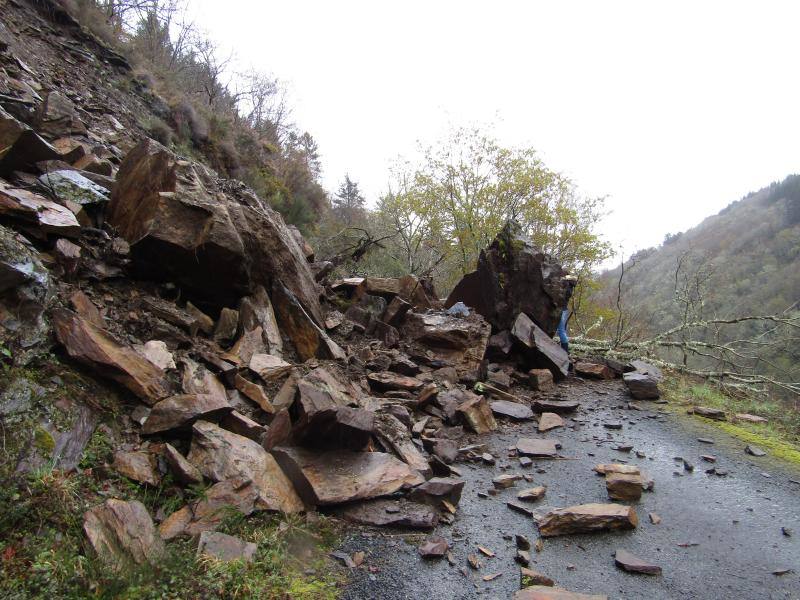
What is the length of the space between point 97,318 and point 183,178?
189 cm

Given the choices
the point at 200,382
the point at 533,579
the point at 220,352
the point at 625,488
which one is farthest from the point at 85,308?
the point at 625,488

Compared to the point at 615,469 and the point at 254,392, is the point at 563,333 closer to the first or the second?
the point at 615,469

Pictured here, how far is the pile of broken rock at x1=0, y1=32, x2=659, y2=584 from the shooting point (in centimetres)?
290

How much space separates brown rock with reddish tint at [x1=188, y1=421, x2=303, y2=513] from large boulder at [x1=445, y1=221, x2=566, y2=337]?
5.62m

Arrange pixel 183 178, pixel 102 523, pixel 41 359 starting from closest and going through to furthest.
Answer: pixel 102 523 < pixel 41 359 < pixel 183 178

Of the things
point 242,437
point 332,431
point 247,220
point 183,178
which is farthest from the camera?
point 247,220

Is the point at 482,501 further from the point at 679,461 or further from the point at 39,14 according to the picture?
the point at 39,14

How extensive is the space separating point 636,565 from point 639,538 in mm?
418

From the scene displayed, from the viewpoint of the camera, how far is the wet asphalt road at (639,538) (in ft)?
8.61

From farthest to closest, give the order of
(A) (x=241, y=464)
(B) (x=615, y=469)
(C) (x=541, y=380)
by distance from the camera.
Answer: (C) (x=541, y=380), (B) (x=615, y=469), (A) (x=241, y=464)

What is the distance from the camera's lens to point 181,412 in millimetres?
3090

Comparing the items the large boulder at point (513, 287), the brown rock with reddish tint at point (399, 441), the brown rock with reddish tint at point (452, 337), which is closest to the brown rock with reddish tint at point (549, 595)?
the brown rock with reddish tint at point (399, 441)

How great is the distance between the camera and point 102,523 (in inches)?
87.7

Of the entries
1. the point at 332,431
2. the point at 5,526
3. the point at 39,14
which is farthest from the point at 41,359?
the point at 39,14
